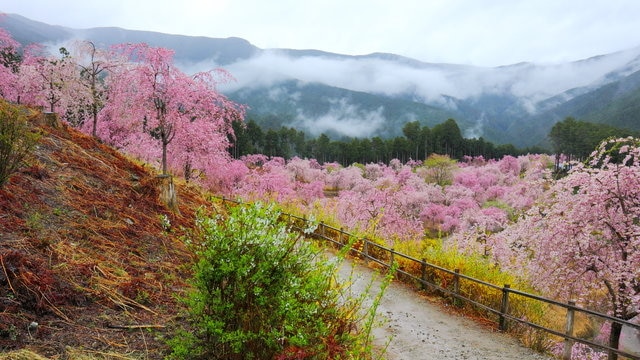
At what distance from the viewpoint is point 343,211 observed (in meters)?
23.8

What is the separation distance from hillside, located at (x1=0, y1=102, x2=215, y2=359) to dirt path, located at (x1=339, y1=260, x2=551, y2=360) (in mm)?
2658

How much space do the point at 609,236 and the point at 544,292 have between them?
87.6 inches

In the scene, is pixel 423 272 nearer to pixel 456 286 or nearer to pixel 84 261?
pixel 456 286

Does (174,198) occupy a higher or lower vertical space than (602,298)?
higher

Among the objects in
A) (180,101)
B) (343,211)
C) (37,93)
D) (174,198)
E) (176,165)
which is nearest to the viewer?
(174,198)

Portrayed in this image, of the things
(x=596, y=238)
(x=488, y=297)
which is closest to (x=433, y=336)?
(x=488, y=297)

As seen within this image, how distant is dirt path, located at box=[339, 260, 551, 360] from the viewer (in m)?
6.13

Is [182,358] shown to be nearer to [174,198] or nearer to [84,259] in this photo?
[84,259]

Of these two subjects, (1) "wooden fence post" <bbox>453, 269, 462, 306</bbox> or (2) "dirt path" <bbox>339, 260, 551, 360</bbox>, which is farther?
(1) "wooden fence post" <bbox>453, 269, 462, 306</bbox>

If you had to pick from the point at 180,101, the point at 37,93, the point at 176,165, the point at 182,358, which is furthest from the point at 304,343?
the point at 37,93

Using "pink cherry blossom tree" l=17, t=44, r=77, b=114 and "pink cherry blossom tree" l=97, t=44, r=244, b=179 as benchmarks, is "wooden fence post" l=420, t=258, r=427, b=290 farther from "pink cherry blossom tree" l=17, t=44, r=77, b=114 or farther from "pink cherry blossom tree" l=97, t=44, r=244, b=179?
"pink cherry blossom tree" l=17, t=44, r=77, b=114

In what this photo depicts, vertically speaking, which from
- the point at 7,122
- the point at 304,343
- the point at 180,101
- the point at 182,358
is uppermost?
the point at 180,101

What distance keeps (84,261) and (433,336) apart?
569cm

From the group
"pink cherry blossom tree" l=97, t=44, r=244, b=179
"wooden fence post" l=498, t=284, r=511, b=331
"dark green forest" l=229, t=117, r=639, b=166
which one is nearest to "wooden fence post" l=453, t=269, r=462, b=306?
"wooden fence post" l=498, t=284, r=511, b=331
